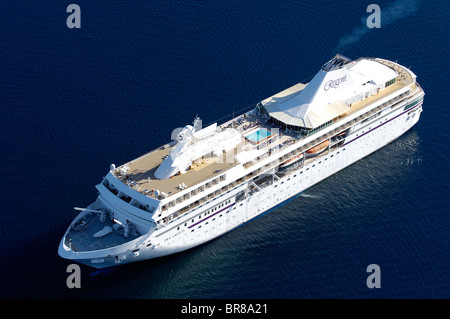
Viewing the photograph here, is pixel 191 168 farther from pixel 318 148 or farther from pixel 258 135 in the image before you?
pixel 318 148

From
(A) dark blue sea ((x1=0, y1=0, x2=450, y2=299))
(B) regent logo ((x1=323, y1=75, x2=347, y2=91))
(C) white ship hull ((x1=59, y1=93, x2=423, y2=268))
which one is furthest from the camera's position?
(B) regent logo ((x1=323, y1=75, x2=347, y2=91))

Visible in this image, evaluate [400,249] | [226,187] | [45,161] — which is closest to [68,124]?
[45,161]

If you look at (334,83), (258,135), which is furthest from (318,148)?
(334,83)

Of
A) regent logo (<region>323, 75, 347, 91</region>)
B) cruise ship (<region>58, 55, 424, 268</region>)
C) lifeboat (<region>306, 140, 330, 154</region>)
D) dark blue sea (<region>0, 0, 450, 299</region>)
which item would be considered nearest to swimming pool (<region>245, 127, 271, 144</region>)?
cruise ship (<region>58, 55, 424, 268</region>)

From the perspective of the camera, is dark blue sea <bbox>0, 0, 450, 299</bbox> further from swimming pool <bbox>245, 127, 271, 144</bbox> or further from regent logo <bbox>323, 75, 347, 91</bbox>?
regent logo <bbox>323, 75, 347, 91</bbox>

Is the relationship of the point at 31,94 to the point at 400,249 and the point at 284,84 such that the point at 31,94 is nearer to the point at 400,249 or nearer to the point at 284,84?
the point at 284,84

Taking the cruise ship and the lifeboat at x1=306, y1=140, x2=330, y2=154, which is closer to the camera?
the cruise ship

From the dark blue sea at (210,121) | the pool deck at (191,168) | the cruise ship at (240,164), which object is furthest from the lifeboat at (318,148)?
the dark blue sea at (210,121)
